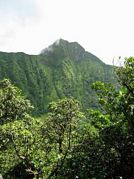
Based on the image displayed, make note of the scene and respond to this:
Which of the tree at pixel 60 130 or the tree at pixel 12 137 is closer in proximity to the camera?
the tree at pixel 60 130

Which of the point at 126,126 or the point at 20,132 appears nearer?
the point at 126,126

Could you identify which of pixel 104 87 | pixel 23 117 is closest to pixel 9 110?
pixel 23 117

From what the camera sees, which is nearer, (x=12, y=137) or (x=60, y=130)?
(x=12, y=137)

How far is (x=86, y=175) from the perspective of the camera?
18672 mm

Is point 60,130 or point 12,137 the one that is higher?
point 60,130

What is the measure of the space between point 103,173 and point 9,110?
36099mm

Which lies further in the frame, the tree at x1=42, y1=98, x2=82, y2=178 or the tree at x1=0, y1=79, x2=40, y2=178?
the tree at x1=0, y1=79, x2=40, y2=178

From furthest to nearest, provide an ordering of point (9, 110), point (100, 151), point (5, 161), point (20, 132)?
point (9, 110) → point (5, 161) → point (20, 132) → point (100, 151)

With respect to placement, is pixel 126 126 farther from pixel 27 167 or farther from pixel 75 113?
pixel 27 167

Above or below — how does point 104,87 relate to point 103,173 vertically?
above

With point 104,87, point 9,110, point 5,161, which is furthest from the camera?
point 9,110

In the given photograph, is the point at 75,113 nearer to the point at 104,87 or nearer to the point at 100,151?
the point at 104,87

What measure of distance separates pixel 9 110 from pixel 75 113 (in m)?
28.7

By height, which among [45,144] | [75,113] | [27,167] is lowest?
[27,167]
